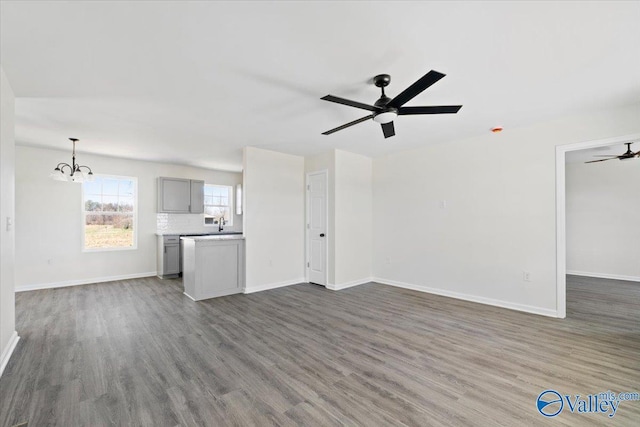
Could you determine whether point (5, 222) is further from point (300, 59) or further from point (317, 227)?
point (317, 227)

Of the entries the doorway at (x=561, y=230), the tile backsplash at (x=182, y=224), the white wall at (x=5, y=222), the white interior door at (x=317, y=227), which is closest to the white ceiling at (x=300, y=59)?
the white wall at (x=5, y=222)

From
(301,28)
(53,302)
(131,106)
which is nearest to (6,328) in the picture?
(53,302)

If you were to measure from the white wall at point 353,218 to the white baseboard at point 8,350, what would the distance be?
400 centimetres

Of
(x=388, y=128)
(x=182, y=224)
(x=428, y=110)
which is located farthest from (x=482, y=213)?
(x=182, y=224)

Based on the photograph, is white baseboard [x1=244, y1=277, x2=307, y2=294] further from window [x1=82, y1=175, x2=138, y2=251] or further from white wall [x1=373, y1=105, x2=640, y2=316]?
window [x1=82, y1=175, x2=138, y2=251]

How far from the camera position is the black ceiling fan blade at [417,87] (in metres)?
1.92

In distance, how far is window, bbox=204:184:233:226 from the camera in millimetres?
7055

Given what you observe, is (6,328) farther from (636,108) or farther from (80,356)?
(636,108)

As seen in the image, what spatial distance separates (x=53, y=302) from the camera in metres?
4.24

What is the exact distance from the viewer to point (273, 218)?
207 inches

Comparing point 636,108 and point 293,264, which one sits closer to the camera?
point 636,108

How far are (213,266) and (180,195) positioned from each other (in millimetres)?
2698

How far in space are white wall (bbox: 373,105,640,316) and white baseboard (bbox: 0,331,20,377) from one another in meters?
5.06

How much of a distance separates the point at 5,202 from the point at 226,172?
16.1 ft
